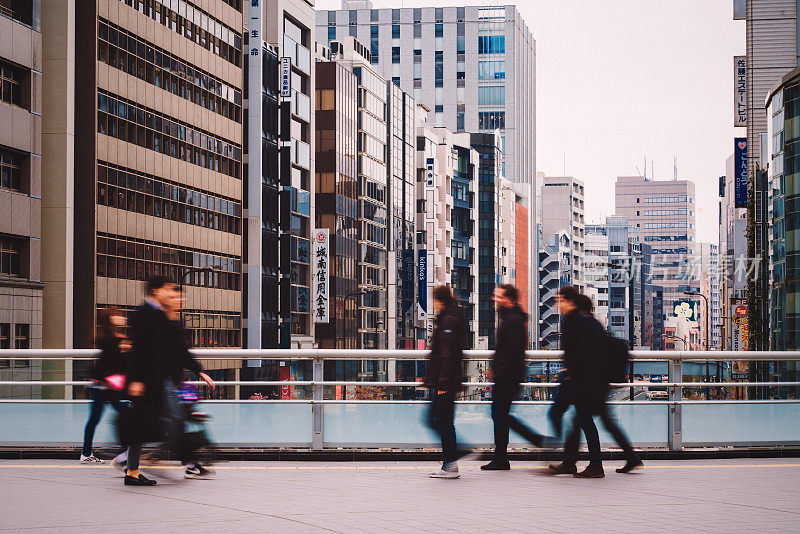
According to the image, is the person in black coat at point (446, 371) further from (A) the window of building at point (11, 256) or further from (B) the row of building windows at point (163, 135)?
(B) the row of building windows at point (163, 135)

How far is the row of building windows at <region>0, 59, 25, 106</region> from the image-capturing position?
1993 inches

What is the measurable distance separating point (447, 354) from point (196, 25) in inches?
2526

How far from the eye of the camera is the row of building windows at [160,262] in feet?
202

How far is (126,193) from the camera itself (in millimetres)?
64250


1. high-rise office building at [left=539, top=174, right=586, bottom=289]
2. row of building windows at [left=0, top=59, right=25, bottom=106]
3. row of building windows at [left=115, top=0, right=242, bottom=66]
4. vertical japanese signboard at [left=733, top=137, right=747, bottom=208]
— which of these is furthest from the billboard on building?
high-rise office building at [left=539, top=174, right=586, bottom=289]

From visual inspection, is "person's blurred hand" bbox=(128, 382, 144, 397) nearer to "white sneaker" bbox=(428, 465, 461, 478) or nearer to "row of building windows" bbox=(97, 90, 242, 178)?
"white sneaker" bbox=(428, 465, 461, 478)

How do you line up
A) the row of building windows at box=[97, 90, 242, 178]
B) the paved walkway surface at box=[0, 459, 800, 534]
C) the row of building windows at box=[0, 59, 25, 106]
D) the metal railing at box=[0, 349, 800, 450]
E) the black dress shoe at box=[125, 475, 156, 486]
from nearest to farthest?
the paved walkway surface at box=[0, 459, 800, 534]
the black dress shoe at box=[125, 475, 156, 486]
the metal railing at box=[0, 349, 800, 450]
the row of building windows at box=[0, 59, 25, 106]
the row of building windows at box=[97, 90, 242, 178]

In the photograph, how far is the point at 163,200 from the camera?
69.1 m

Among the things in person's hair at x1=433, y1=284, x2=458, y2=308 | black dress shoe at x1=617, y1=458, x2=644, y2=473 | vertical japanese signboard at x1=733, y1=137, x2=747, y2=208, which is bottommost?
black dress shoe at x1=617, y1=458, x2=644, y2=473

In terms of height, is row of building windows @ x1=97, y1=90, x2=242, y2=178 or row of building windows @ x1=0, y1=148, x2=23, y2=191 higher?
row of building windows @ x1=97, y1=90, x2=242, y2=178

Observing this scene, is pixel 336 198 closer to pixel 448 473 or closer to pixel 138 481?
pixel 448 473

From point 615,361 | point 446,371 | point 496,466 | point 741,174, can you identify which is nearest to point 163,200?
point 741,174

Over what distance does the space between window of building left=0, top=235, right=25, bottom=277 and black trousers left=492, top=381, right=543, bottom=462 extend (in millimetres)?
41718

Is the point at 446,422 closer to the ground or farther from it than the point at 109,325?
closer to the ground
